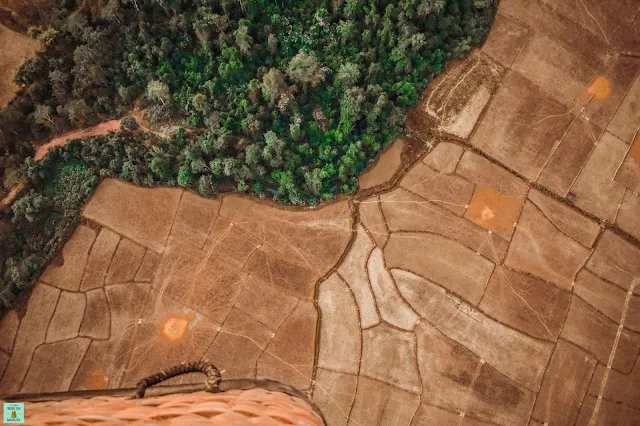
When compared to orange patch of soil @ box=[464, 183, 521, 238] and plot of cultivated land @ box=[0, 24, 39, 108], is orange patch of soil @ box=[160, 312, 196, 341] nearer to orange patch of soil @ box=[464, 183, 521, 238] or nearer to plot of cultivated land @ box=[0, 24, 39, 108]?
orange patch of soil @ box=[464, 183, 521, 238]

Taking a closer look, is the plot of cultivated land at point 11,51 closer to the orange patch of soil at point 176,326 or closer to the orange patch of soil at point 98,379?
the orange patch of soil at point 176,326

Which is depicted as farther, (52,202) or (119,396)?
(52,202)

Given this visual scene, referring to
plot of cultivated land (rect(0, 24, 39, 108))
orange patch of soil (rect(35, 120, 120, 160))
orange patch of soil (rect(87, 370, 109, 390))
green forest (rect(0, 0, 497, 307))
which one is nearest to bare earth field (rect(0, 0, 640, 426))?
orange patch of soil (rect(87, 370, 109, 390))

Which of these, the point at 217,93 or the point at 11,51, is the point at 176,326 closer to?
the point at 217,93

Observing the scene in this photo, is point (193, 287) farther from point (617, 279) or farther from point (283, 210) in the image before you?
point (617, 279)

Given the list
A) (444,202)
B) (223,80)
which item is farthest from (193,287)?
(444,202)

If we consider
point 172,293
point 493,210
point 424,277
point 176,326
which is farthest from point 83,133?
point 493,210

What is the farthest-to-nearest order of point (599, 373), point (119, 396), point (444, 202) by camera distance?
point (444, 202), point (599, 373), point (119, 396)
